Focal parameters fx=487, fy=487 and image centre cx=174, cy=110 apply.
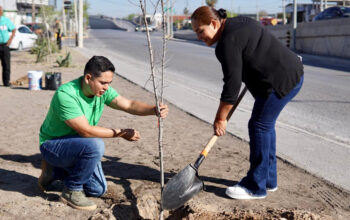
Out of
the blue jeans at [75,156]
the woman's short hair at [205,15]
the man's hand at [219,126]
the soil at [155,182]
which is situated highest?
the woman's short hair at [205,15]

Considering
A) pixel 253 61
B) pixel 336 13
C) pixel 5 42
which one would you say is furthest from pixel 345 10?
pixel 253 61

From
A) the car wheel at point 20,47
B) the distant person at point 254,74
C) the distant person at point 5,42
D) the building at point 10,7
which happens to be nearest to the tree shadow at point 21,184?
the distant person at point 254,74

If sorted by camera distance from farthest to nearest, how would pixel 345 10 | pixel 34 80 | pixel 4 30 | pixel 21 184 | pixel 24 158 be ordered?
pixel 345 10 < pixel 4 30 < pixel 34 80 < pixel 24 158 < pixel 21 184

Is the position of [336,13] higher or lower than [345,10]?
lower

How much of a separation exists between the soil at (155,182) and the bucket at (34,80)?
3455 millimetres

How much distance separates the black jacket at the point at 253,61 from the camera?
11.7 feet

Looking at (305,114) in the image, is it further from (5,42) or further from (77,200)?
(5,42)

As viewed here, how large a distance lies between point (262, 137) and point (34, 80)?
769cm

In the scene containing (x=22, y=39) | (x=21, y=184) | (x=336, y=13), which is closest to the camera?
(x=21, y=184)

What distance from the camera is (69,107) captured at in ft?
11.9

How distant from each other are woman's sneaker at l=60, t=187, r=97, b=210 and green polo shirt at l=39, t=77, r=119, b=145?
0.47m

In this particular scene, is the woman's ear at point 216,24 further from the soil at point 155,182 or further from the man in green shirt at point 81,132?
the soil at point 155,182

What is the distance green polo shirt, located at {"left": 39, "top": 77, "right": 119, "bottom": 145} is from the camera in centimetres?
363

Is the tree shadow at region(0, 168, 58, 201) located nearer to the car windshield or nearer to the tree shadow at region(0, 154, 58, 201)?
the tree shadow at region(0, 154, 58, 201)
